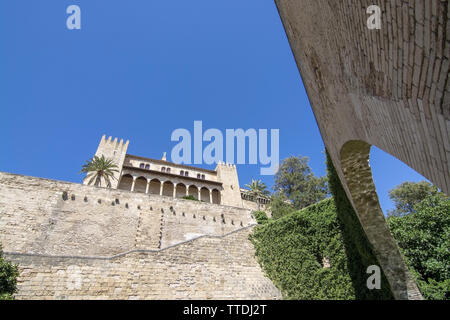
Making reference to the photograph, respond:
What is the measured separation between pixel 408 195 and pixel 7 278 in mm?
37919

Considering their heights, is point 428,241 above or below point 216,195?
below

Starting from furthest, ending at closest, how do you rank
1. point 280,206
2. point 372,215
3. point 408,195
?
point 408,195 < point 280,206 < point 372,215

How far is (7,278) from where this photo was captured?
23.5 ft

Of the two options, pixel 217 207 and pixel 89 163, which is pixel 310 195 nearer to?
pixel 217 207

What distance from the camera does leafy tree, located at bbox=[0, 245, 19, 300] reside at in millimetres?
7043

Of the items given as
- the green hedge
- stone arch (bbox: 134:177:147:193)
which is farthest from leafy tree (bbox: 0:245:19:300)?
stone arch (bbox: 134:177:147:193)

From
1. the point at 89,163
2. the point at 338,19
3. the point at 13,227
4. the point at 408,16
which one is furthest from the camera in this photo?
the point at 89,163

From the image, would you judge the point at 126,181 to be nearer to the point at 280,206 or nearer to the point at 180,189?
the point at 180,189

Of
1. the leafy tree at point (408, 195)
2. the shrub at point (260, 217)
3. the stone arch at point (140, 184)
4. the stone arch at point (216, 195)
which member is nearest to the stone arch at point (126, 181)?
the stone arch at point (140, 184)

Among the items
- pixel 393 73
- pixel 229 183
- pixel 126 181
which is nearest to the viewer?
pixel 393 73

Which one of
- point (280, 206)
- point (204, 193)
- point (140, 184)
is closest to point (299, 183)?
point (280, 206)
